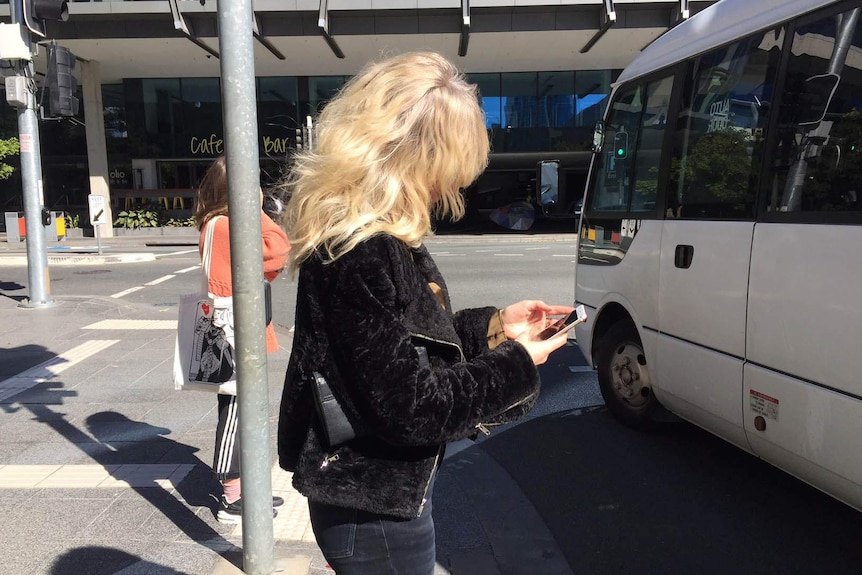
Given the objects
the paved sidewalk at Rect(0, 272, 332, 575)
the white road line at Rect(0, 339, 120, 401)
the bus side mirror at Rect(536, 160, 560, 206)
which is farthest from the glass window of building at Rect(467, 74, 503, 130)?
the bus side mirror at Rect(536, 160, 560, 206)

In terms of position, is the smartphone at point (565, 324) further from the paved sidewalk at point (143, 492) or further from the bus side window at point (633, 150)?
the bus side window at point (633, 150)

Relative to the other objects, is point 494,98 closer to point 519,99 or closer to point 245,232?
point 519,99

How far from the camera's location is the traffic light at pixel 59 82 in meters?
9.12

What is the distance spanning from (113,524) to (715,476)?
3296 mm

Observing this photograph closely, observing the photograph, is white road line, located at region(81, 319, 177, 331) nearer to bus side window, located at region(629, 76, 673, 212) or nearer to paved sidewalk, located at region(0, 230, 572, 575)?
paved sidewalk, located at region(0, 230, 572, 575)

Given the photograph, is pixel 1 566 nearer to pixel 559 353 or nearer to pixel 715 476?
pixel 715 476

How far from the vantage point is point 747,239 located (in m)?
3.27

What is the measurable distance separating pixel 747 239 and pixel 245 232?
2.38 metres

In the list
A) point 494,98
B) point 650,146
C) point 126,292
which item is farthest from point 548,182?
point 494,98

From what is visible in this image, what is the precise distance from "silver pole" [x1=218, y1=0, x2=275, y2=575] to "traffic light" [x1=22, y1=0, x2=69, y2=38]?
27.7ft

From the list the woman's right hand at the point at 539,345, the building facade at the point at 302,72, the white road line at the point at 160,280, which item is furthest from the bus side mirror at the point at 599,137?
the building facade at the point at 302,72

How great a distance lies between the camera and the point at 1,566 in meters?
2.97

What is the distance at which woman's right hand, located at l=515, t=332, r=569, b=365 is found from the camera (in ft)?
5.27

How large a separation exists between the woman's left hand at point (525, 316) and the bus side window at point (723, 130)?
2.01 meters
